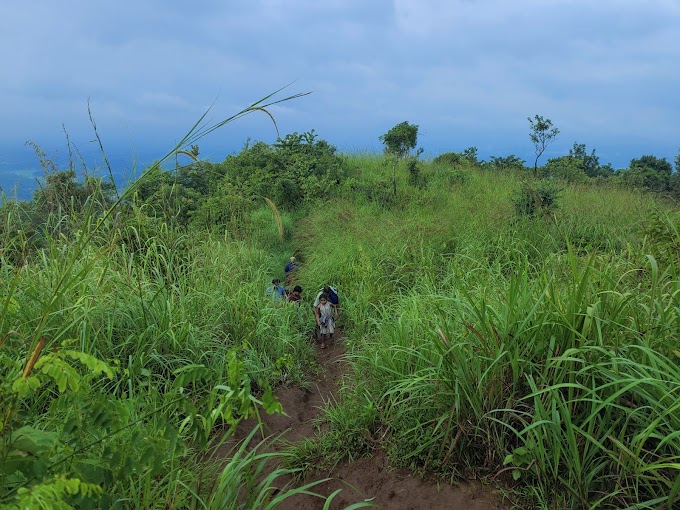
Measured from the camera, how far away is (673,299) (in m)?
2.25

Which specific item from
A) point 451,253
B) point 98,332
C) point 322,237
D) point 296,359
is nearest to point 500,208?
point 451,253

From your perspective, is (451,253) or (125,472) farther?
(451,253)

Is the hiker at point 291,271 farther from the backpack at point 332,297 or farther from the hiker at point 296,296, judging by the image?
the backpack at point 332,297

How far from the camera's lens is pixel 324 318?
466 cm

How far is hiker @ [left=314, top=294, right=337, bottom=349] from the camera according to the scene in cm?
465

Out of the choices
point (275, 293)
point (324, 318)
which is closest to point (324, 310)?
point (324, 318)

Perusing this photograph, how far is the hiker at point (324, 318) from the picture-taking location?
4648 mm

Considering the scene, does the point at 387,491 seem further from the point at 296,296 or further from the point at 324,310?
the point at 296,296

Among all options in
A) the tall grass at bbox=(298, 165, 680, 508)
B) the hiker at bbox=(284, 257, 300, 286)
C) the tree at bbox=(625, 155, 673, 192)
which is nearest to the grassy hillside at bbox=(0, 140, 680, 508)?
the tall grass at bbox=(298, 165, 680, 508)

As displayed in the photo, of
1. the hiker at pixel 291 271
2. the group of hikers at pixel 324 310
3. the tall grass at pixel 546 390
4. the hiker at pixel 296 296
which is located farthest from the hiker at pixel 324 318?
the hiker at pixel 291 271

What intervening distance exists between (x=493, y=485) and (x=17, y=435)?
2.04 metres

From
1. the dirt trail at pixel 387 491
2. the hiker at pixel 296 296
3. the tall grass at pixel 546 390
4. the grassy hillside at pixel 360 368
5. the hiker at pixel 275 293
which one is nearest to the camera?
the grassy hillside at pixel 360 368

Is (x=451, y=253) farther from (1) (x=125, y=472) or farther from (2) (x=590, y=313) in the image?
(1) (x=125, y=472)

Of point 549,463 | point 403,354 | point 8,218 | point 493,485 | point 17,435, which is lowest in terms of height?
point 493,485
